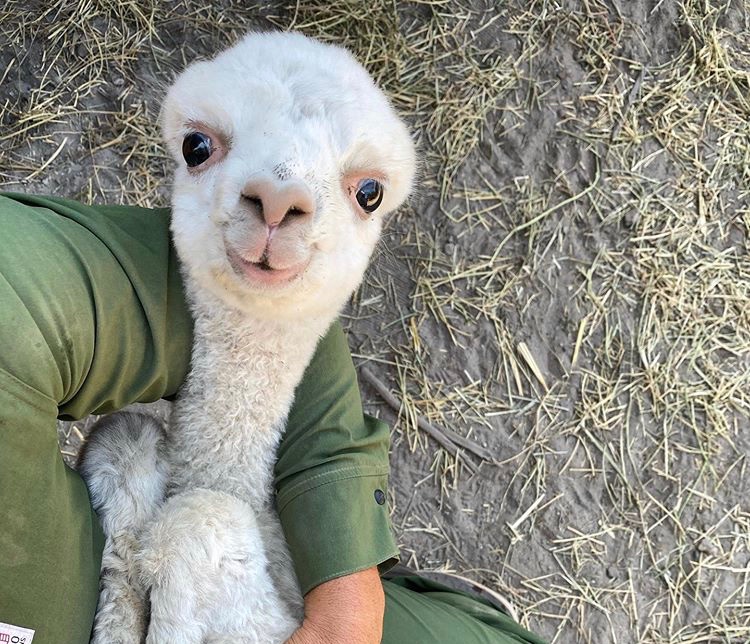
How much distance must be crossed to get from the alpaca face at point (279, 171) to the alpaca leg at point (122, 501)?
32 centimetres

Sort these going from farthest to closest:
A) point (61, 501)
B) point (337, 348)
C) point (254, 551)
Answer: point (337, 348)
point (254, 551)
point (61, 501)

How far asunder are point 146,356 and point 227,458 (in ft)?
0.80

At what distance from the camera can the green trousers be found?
101 cm

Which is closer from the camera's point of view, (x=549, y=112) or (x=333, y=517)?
(x=333, y=517)

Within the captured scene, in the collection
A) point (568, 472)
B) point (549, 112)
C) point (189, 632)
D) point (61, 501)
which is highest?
point (61, 501)

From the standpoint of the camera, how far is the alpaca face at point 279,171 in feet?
3.59

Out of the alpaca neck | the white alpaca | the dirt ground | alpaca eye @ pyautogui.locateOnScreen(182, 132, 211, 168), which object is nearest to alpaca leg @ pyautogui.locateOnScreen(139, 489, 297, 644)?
the white alpaca

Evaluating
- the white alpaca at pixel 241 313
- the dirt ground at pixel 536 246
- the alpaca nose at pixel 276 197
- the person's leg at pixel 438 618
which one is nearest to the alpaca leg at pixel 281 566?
the white alpaca at pixel 241 313

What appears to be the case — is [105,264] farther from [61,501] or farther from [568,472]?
[568,472]

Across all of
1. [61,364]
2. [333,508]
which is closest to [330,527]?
[333,508]

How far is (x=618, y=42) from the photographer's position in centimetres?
228

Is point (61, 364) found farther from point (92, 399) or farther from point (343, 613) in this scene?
point (343, 613)

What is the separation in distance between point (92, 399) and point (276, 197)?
0.50 m

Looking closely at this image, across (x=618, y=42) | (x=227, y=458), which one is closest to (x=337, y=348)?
(x=227, y=458)
